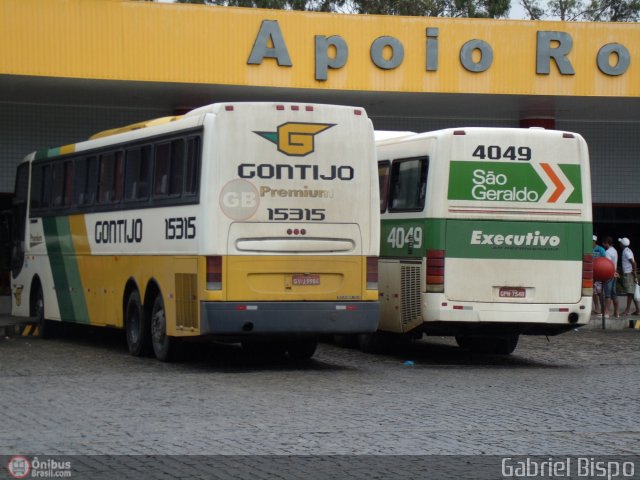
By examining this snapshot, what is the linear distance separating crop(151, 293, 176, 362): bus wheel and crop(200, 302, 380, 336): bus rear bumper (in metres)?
1.48

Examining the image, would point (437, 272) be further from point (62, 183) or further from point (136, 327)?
point (62, 183)

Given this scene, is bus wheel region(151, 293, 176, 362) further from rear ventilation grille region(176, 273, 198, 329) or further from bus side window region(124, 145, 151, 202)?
bus side window region(124, 145, 151, 202)

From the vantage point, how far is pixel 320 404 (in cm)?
1234

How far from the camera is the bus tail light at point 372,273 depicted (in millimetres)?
15789

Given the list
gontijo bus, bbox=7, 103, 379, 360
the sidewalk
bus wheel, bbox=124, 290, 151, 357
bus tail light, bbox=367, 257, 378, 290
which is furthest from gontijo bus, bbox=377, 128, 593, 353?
the sidewalk

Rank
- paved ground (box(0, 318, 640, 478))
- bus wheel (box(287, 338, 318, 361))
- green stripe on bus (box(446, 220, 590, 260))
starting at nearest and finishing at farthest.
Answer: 1. paved ground (box(0, 318, 640, 478))
2. green stripe on bus (box(446, 220, 590, 260))
3. bus wheel (box(287, 338, 318, 361))

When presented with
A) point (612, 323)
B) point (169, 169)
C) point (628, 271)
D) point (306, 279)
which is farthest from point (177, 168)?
point (628, 271)

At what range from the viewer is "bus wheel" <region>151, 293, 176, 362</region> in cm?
1652

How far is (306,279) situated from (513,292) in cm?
306

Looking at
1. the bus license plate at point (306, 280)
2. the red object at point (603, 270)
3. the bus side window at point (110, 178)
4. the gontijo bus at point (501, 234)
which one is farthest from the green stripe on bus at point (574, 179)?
the red object at point (603, 270)

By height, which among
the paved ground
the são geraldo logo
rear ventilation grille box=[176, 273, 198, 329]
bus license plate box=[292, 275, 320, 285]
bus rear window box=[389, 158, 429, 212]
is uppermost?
the são geraldo logo

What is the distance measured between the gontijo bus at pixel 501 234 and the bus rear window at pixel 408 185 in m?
0.06

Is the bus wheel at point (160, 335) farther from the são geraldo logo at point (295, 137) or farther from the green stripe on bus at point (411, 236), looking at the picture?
the green stripe on bus at point (411, 236)

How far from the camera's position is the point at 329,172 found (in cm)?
1566
